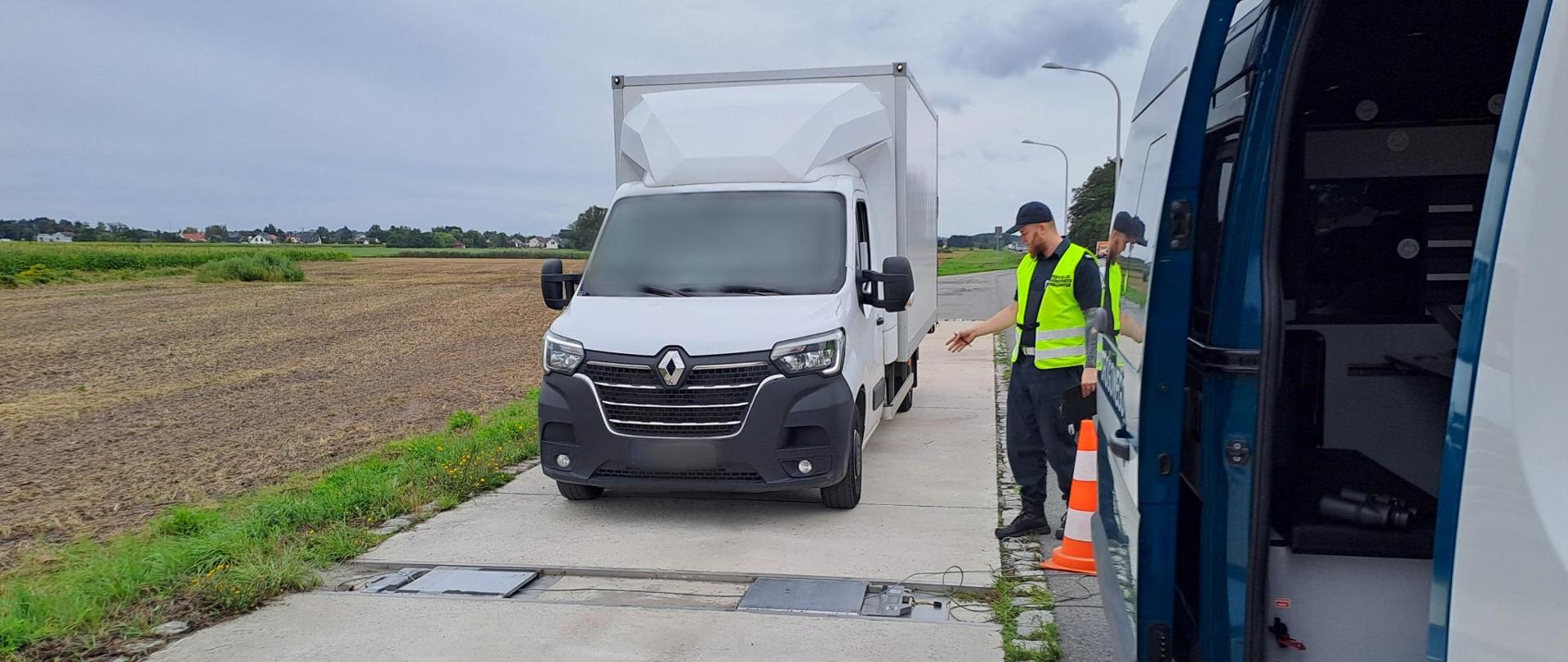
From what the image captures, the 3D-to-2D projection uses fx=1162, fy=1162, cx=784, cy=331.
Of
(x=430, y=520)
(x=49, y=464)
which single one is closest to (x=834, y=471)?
(x=430, y=520)

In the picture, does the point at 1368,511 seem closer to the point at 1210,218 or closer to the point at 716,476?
the point at 1210,218

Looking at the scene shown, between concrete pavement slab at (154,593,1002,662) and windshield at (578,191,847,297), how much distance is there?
2392 millimetres

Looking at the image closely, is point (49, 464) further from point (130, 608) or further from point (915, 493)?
point (915, 493)

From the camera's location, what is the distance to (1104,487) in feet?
13.6

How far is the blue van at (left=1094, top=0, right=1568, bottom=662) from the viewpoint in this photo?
2.92m

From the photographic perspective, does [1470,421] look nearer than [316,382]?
Yes

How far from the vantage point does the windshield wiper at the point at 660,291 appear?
713 cm

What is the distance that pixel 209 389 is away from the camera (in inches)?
627

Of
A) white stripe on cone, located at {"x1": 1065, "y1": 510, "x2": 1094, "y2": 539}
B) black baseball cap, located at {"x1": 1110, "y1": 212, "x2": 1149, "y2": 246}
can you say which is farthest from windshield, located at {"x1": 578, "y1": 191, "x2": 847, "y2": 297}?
black baseball cap, located at {"x1": 1110, "y1": 212, "x2": 1149, "y2": 246}

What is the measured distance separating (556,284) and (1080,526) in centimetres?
374

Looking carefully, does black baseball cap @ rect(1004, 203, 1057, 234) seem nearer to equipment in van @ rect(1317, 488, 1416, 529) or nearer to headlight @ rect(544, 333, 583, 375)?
headlight @ rect(544, 333, 583, 375)

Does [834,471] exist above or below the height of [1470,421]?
below

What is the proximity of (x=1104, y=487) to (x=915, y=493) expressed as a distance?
3696 millimetres

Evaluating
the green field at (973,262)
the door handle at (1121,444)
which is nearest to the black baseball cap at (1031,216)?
the door handle at (1121,444)
